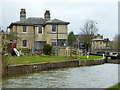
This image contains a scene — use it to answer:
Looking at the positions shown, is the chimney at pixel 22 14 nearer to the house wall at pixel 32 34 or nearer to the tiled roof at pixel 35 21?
the tiled roof at pixel 35 21

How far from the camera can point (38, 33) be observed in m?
36.4

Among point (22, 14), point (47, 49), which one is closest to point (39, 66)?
point (47, 49)

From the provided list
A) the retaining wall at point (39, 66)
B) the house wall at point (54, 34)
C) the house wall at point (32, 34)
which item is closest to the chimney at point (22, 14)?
the house wall at point (32, 34)

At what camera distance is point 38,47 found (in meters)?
36.2

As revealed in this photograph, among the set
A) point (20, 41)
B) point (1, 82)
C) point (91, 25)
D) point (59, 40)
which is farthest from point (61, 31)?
point (91, 25)

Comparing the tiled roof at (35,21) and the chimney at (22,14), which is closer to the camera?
the tiled roof at (35,21)

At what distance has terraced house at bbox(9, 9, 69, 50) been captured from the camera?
35000mm

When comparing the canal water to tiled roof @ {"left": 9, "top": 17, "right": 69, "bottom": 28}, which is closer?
the canal water

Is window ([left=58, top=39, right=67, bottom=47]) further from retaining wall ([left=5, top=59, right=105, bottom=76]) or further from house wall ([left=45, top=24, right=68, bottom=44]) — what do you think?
retaining wall ([left=5, top=59, right=105, bottom=76])

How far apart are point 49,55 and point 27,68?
32.7 feet

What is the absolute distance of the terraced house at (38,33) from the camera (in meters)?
35.0

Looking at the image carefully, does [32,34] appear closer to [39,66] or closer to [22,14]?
[22,14]

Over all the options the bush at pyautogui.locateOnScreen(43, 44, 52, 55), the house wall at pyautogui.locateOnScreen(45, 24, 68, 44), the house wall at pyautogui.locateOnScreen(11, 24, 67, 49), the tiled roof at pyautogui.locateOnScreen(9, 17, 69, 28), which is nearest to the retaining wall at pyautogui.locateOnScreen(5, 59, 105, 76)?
the bush at pyautogui.locateOnScreen(43, 44, 52, 55)

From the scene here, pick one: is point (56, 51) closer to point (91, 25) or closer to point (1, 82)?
point (1, 82)
